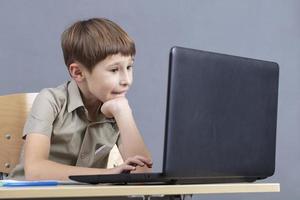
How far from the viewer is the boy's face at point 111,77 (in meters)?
1.54

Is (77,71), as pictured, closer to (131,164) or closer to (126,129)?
(126,129)

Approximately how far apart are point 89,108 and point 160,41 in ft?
2.33

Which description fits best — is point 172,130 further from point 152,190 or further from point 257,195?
point 257,195

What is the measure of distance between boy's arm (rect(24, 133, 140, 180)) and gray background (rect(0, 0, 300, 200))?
Answer: 66 centimetres

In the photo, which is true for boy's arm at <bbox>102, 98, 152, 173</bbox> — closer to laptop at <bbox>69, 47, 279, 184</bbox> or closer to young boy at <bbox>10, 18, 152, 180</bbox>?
young boy at <bbox>10, 18, 152, 180</bbox>

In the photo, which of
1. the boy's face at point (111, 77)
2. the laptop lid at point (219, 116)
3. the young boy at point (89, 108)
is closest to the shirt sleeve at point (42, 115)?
the young boy at point (89, 108)

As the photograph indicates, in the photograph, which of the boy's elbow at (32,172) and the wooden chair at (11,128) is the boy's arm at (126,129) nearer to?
the wooden chair at (11,128)

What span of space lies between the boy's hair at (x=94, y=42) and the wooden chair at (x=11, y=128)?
0.58 ft

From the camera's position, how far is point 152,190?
0.86m

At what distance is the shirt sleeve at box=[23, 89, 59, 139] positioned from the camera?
1.50 meters

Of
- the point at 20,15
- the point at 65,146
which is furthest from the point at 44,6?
the point at 65,146

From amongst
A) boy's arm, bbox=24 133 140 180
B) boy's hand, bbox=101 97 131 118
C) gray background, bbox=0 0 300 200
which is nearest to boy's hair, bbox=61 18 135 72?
boy's hand, bbox=101 97 131 118

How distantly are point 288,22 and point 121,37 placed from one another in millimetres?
1078

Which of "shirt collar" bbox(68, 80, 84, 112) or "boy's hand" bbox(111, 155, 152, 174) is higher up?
"shirt collar" bbox(68, 80, 84, 112)
